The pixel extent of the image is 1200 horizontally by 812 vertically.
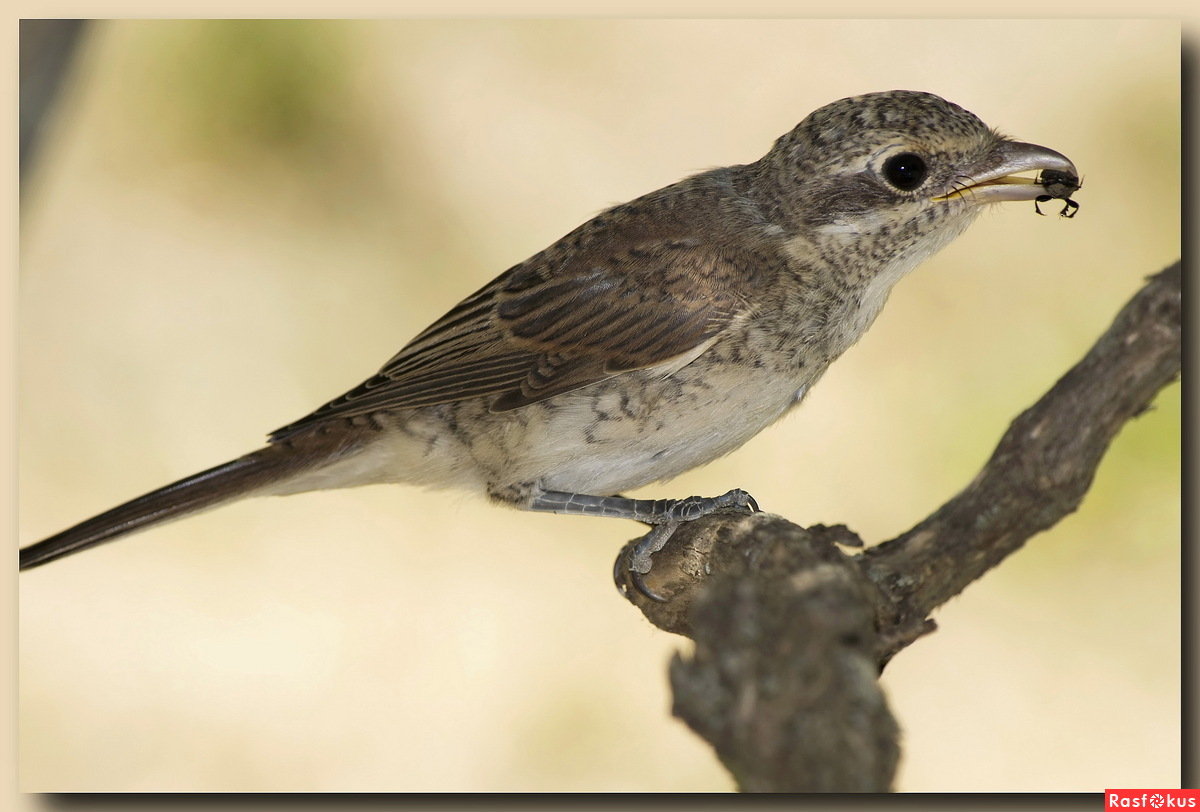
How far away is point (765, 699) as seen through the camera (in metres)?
1.68

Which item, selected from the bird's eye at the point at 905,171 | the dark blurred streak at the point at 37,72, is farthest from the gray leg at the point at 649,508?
the dark blurred streak at the point at 37,72

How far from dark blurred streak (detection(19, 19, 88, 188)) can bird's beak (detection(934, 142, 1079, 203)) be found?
7.38ft

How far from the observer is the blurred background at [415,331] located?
3.73 metres

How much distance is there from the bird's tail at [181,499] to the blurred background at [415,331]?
522 mm

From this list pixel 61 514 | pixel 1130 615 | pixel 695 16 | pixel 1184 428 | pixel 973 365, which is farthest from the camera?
pixel 973 365

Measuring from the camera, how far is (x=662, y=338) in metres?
2.89

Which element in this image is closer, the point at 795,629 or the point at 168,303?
the point at 795,629

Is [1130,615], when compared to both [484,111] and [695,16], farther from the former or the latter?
[484,111]

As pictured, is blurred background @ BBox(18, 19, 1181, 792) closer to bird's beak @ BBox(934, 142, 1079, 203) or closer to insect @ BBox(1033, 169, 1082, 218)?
insect @ BBox(1033, 169, 1082, 218)

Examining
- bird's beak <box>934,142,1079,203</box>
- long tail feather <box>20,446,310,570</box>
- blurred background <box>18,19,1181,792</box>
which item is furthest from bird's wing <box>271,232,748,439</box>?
bird's beak <box>934,142,1079,203</box>

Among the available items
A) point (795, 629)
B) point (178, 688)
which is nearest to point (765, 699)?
point (795, 629)

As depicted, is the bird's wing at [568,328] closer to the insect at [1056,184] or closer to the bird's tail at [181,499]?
the bird's tail at [181,499]

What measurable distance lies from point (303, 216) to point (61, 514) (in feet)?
4.82

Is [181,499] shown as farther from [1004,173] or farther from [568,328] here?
[1004,173]
